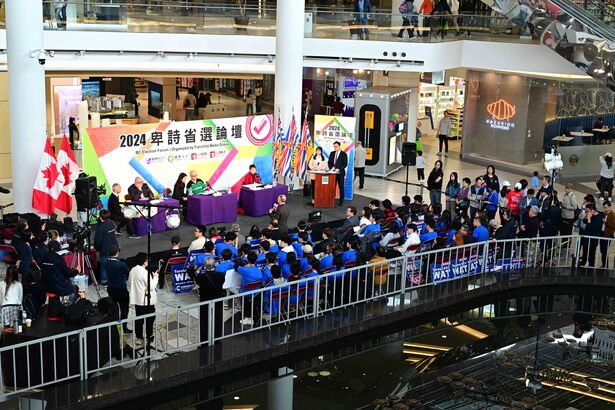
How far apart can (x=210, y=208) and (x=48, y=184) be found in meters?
2.97

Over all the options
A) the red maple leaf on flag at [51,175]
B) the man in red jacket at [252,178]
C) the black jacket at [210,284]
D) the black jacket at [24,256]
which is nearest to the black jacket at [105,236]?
the black jacket at [24,256]

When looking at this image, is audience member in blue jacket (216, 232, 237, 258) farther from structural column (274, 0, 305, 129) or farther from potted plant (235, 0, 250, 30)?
potted plant (235, 0, 250, 30)

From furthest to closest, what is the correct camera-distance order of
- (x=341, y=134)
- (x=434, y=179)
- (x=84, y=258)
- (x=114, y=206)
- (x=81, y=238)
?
(x=341, y=134) < (x=434, y=179) < (x=114, y=206) < (x=84, y=258) < (x=81, y=238)

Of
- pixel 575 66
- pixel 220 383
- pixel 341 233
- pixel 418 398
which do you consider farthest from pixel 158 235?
pixel 575 66

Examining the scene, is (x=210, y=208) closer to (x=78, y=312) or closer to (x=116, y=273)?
(x=116, y=273)

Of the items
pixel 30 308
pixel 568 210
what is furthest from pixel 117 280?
pixel 568 210

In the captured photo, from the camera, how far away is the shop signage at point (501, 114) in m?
25.5

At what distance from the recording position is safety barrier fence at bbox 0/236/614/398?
36.6 feet

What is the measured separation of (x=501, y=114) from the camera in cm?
2566

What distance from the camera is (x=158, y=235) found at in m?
17.3

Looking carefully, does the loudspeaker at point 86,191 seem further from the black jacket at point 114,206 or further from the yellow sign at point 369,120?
the yellow sign at point 369,120

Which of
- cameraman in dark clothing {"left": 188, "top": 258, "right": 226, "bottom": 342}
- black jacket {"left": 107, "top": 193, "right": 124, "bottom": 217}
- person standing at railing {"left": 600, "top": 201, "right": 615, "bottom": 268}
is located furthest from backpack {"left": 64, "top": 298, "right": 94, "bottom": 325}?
person standing at railing {"left": 600, "top": 201, "right": 615, "bottom": 268}

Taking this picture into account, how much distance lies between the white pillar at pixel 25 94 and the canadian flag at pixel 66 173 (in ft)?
3.63

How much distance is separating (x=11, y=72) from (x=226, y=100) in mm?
17997
